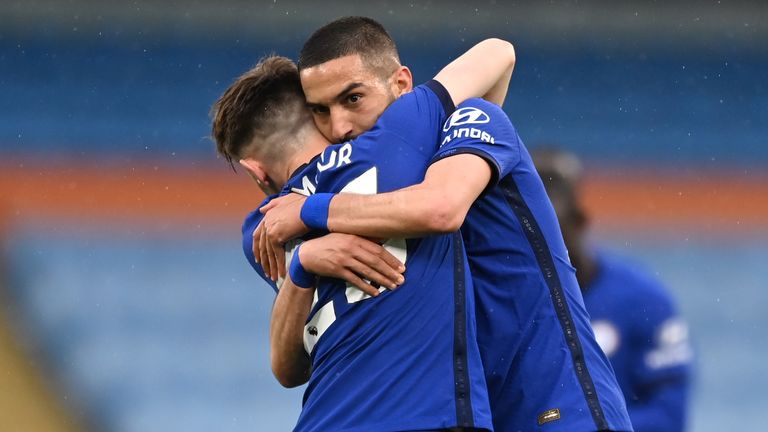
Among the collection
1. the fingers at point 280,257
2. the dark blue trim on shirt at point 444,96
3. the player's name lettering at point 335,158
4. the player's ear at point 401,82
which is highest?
the player's ear at point 401,82

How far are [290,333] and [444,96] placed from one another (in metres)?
0.69

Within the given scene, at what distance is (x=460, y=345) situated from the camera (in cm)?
254

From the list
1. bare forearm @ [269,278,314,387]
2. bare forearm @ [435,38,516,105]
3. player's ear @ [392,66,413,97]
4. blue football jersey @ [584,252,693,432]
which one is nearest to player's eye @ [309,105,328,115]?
player's ear @ [392,66,413,97]

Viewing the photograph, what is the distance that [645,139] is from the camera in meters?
8.01

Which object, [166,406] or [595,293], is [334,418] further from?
[166,406]

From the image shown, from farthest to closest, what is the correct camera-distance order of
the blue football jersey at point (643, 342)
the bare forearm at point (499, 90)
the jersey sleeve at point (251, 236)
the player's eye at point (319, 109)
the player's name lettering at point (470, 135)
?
the blue football jersey at point (643, 342), the bare forearm at point (499, 90), the jersey sleeve at point (251, 236), the player's eye at point (319, 109), the player's name lettering at point (470, 135)

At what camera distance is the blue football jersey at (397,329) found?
8.14 ft

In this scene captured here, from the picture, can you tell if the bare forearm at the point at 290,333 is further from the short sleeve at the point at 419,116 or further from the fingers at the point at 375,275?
the short sleeve at the point at 419,116

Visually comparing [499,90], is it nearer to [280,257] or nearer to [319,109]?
[319,109]

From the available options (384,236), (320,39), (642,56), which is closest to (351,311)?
(384,236)

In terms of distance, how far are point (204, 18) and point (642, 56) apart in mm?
2971

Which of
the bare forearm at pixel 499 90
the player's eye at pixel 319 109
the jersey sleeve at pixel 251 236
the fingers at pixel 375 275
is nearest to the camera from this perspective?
the fingers at pixel 375 275

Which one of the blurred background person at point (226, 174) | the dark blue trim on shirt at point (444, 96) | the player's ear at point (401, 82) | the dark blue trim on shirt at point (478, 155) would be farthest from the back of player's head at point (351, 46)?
the blurred background person at point (226, 174)

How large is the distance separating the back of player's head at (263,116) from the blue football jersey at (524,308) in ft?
1.49
